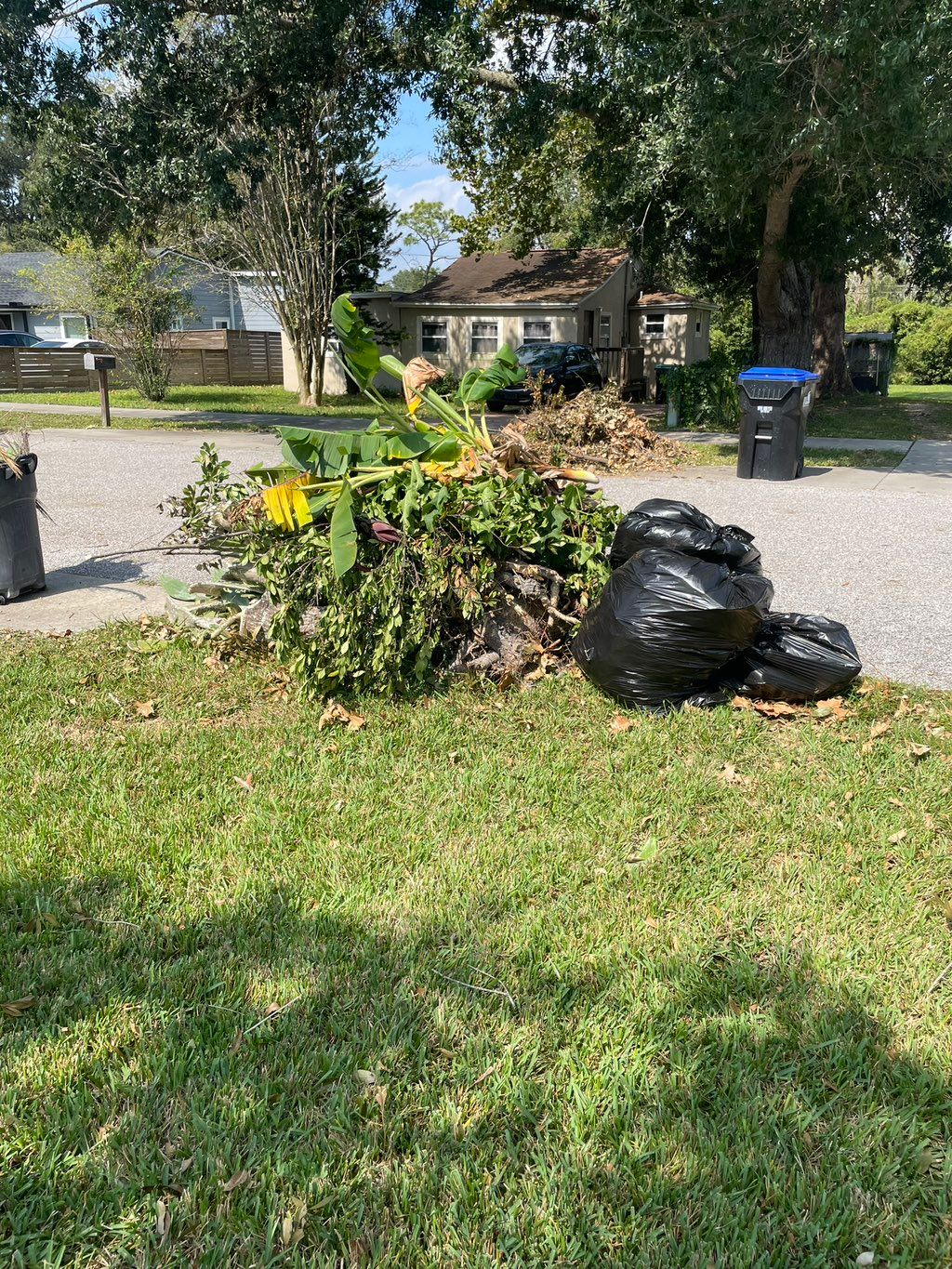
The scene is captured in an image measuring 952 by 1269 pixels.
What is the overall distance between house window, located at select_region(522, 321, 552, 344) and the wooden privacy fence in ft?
34.1

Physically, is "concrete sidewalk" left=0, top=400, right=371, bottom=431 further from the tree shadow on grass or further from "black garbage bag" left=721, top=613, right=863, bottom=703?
the tree shadow on grass

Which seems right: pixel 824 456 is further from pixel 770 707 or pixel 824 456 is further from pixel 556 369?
pixel 770 707

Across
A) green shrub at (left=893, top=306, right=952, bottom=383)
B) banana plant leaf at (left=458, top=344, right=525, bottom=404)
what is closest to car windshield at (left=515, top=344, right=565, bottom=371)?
banana plant leaf at (left=458, top=344, right=525, bottom=404)

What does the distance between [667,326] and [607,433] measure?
20.5m

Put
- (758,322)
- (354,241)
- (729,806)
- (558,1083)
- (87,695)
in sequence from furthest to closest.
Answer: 1. (354,241)
2. (758,322)
3. (87,695)
4. (729,806)
5. (558,1083)

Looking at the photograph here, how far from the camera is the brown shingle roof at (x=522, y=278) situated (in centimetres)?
2858

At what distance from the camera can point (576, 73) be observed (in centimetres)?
1634

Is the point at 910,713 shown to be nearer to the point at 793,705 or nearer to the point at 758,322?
the point at 793,705

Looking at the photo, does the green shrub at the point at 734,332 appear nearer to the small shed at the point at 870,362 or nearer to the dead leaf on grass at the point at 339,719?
the small shed at the point at 870,362

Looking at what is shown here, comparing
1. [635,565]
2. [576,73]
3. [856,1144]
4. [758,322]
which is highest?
[576,73]

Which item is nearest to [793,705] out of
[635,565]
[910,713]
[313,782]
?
[910,713]

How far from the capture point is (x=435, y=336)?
98.5 feet

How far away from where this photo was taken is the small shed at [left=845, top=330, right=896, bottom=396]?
98.9 feet

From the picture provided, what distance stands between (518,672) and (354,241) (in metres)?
22.7
